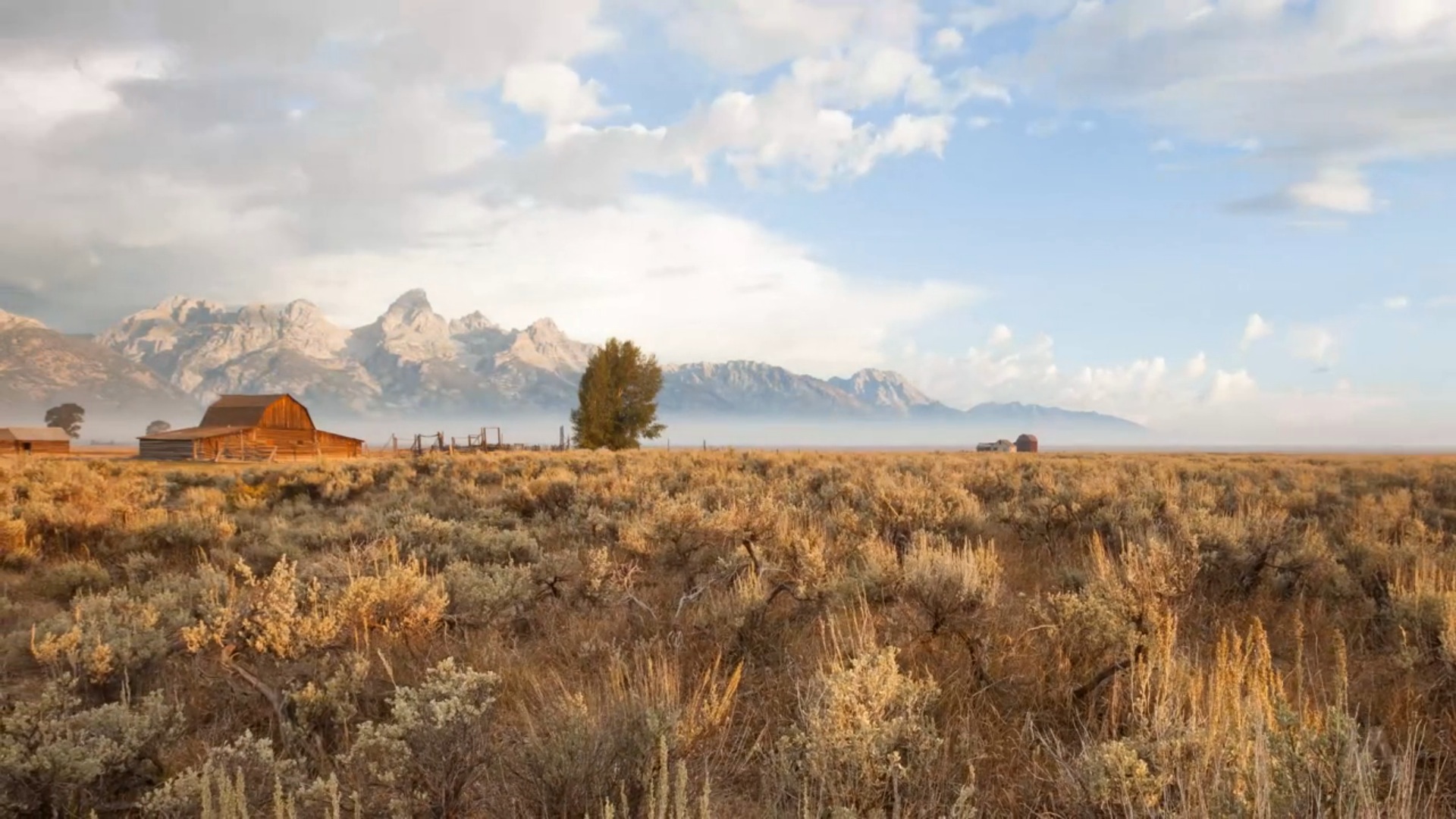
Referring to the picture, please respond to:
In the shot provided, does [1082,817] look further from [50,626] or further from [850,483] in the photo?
[850,483]

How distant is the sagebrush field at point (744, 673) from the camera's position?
10.7 feet

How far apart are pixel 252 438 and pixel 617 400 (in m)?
24.3

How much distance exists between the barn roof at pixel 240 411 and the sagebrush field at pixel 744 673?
45.3 metres

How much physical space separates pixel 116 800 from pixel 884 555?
18.8 ft

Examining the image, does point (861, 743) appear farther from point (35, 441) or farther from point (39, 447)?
point (39, 447)

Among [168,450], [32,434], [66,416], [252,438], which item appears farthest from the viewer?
Result: [66,416]

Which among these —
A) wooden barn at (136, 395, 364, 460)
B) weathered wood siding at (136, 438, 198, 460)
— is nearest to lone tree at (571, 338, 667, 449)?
wooden barn at (136, 395, 364, 460)

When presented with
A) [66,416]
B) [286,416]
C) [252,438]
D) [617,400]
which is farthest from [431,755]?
[66,416]

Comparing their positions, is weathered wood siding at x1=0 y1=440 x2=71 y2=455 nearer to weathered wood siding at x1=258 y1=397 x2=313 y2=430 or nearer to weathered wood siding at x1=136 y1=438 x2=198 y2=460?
weathered wood siding at x1=136 y1=438 x2=198 y2=460

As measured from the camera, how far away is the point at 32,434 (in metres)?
53.7

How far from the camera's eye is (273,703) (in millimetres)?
4609

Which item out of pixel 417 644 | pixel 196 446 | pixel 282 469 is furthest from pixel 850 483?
pixel 196 446

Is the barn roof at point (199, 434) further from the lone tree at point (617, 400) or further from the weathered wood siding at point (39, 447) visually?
the lone tree at point (617, 400)

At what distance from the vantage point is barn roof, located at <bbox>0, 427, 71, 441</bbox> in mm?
51062
